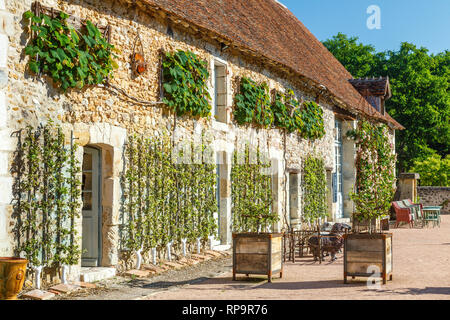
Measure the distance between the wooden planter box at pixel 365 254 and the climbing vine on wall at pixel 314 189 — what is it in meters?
7.94

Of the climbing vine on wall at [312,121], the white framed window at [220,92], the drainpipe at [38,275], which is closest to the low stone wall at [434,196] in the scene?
the climbing vine on wall at [312,121]

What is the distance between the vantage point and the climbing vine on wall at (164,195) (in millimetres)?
8633

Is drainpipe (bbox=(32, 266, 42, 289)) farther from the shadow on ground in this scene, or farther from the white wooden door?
the shadow on ground

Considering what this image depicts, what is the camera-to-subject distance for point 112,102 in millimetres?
8281

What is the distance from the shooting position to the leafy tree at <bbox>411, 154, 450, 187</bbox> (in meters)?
31.1

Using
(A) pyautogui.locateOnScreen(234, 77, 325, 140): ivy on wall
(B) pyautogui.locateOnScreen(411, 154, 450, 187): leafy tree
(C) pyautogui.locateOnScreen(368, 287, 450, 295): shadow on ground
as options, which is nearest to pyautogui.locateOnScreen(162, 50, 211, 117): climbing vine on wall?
(A) pyautogui.locateOnScreen(234, 77, 325, 140): ivy on wall

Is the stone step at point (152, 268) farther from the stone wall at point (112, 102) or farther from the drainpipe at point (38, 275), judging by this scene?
the drainpipe at point (38, 275)

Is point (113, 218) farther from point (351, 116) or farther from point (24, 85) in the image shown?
point (351, 116)

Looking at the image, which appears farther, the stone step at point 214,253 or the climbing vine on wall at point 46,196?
the stone step at point 214,253

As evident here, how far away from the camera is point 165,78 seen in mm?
9672

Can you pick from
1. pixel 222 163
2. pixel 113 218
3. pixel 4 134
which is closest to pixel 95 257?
pixel 113 218

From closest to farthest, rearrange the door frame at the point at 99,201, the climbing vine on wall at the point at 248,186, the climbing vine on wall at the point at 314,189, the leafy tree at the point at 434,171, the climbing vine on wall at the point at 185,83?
Answer: the door frame at the point at 99,201 < the climbing vine on wall at the point at 185,83 < the climbing vine on wall at the point at 248,186 < the climbing vine on wall at the point at 314,189 < the leafy tree at the point at 434,171

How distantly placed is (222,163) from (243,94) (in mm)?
1683

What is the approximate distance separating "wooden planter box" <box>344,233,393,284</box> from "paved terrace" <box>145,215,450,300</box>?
179mm
